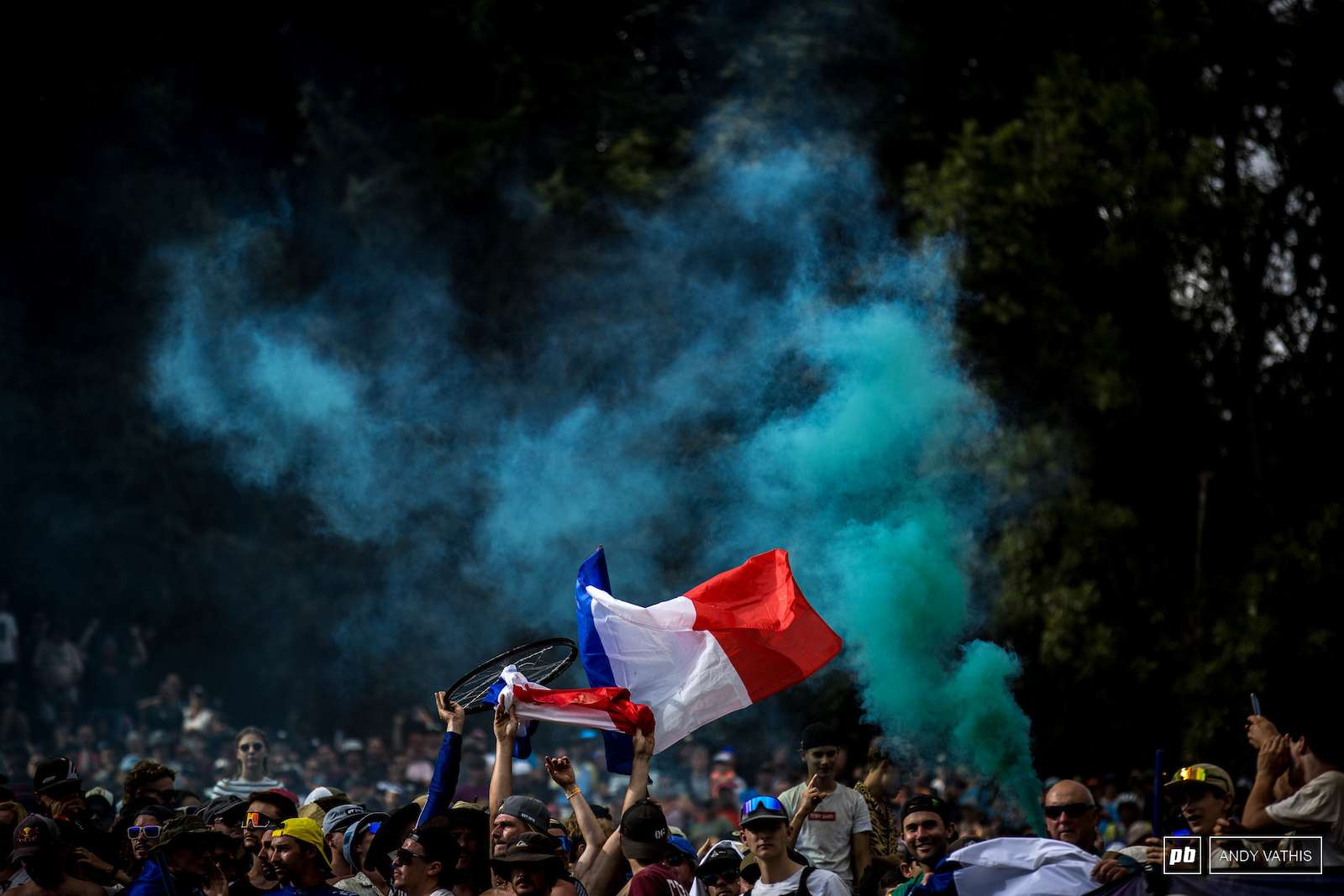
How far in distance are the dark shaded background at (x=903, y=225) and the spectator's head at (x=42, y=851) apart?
10.8 m

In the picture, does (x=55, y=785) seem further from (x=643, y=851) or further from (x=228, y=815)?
(x=643, y=851)

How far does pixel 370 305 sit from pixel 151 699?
19.6 ft

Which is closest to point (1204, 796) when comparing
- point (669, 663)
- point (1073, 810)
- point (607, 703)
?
point (1073, 810)

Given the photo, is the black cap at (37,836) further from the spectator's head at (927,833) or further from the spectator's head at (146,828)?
the spectator's head at (927,833)

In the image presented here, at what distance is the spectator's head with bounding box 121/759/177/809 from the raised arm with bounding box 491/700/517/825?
229 cm

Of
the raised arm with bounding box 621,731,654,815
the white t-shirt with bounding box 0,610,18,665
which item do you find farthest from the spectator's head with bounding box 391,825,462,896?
the white t-shirt with bounding box 0,610,18,665

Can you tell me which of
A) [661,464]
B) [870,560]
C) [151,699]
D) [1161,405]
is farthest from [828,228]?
[151,699]

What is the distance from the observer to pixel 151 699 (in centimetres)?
1692

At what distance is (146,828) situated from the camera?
6.64m

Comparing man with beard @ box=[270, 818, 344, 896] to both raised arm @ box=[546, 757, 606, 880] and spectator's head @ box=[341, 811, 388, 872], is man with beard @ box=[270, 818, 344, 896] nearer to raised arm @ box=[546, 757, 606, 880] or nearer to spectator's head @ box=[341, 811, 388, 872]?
spectator's head @ box=[341, 811, 388, 872]

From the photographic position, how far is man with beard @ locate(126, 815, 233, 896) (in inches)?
217

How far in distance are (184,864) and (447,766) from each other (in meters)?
1.22

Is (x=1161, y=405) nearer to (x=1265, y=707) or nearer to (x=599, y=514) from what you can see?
(x=1265, y=707)

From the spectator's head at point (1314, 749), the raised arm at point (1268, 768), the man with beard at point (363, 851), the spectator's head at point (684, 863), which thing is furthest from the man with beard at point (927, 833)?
the man with beard at point (363, 851)
